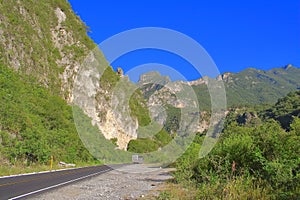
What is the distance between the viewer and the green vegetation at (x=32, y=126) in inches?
1123

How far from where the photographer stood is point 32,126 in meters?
32.7

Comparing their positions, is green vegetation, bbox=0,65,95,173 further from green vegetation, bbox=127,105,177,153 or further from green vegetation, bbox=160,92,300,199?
green vegetation, bbox=127,105,177,153

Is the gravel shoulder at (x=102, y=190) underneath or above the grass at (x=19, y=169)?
underneath

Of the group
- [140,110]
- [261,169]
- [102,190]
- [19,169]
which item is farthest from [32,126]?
[140,110]

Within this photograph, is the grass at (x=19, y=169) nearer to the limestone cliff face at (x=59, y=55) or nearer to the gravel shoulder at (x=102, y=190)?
the gravel shoulder at (x=102, y=190)

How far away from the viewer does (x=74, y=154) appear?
40.8m

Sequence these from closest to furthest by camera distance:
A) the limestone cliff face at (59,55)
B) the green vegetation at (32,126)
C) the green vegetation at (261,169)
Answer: the green vegetation at (261,169)
the green vegetation at (32,126)
the limestone cliff face at (59,55)

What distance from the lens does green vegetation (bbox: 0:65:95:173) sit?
28534 mm

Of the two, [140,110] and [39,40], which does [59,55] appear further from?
[140,110]

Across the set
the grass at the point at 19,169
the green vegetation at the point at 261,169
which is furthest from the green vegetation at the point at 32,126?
the green vegetation at the point at 261,169

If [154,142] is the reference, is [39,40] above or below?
above

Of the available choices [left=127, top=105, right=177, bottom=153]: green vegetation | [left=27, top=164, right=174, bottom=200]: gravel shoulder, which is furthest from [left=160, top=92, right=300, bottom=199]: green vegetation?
[left=127, top=105, right=177, bottom=153]: green vegetation

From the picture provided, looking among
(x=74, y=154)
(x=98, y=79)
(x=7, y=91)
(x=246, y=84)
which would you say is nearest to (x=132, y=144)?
(x=98, y=79)

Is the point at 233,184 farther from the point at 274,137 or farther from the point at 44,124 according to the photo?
the point at 44,124
